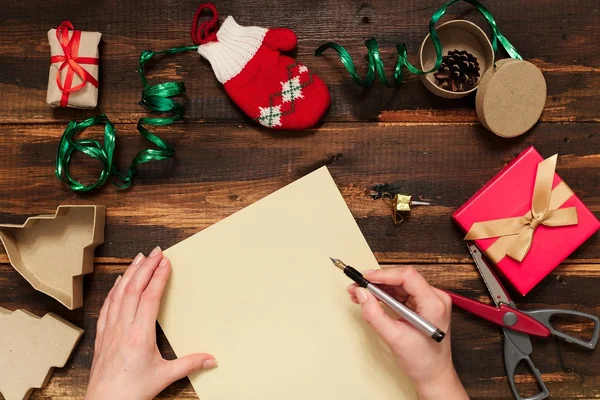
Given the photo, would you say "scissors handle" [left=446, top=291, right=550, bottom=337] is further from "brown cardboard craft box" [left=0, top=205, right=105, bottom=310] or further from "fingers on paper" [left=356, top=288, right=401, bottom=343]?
"brown cardboard craft box" [left=0, top=205, right=105, bottom=310]

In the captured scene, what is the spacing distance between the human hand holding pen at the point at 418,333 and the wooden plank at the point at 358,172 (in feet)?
0.42

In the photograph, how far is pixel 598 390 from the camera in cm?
104

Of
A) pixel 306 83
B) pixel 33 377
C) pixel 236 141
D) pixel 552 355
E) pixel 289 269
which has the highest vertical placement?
pixel 306 83

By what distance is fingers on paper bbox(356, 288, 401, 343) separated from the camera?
871mm

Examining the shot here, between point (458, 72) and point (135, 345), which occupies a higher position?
point (458, 72)

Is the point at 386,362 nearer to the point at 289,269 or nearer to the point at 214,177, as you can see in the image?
the point at 289,269

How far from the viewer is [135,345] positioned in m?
0.95

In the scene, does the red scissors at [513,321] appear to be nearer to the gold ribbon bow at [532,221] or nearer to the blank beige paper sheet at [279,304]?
the gold ribbon bow at [532,221]

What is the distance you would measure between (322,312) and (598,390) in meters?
0.57

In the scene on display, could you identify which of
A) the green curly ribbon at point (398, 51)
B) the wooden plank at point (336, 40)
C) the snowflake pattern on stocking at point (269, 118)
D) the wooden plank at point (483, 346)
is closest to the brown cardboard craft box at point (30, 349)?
the wooden plank at point (483, 346)

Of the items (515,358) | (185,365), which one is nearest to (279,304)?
(185,365)

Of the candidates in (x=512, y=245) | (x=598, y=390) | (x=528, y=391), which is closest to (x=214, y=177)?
(x=512, y=245)

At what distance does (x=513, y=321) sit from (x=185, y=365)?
623mm

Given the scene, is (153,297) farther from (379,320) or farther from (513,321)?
(513,321)
